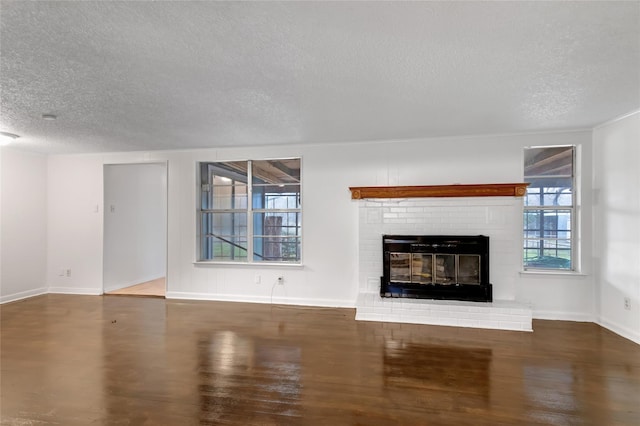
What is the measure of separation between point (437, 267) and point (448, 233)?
47 centimetres

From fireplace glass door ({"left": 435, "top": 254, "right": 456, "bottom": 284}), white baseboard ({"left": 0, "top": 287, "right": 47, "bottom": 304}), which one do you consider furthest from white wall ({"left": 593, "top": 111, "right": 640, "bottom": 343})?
white baseboard ({"left": 0, "top": 287, "right": 47, "bottom": 304})

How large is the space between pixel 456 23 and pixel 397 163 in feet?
8.58

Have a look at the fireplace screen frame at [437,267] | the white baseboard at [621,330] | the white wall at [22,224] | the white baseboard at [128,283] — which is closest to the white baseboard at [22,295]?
the white wall at [22,224]

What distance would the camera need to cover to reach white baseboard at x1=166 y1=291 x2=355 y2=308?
14.0 feet

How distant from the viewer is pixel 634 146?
10.4ft

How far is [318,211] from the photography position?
4371 mm

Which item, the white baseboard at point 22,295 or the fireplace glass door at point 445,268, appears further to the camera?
the white baseboard at point 22,295

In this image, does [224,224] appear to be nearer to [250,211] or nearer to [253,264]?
[250,211]

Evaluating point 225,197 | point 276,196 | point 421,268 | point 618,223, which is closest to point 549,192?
point 618,223

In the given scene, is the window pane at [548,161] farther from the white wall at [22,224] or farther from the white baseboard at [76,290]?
the white wall at [22,224]

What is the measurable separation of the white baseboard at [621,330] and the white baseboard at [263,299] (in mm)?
2910

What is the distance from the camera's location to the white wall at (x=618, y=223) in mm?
3146

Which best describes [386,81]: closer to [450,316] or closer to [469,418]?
[469,418]

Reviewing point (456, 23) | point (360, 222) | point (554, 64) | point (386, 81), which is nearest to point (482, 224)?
point (360, 222)
